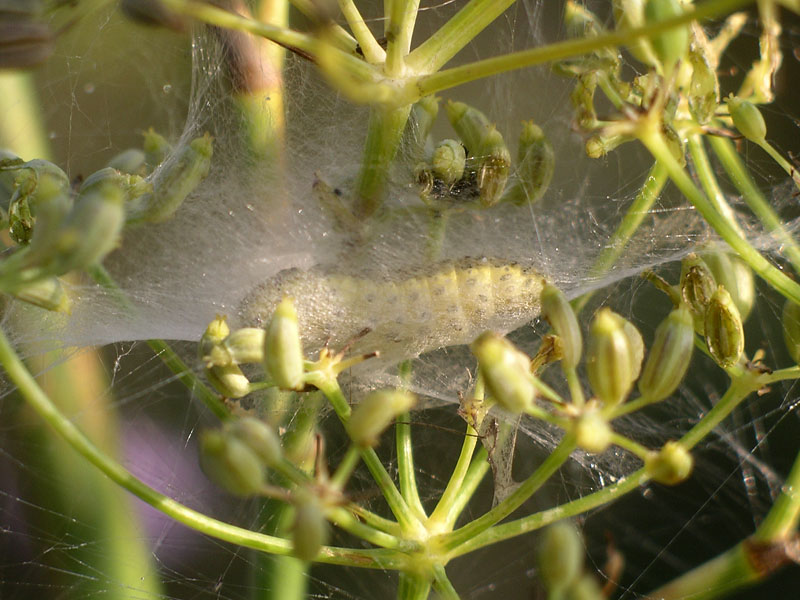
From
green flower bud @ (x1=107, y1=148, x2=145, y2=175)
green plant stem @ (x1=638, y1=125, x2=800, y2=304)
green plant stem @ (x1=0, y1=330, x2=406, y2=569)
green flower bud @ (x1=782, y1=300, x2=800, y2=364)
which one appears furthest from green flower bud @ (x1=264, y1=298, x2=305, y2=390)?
green flower bud @ (x1=782, y1=300, x2=800, y2=364)

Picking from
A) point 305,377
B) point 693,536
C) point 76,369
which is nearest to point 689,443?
point 305,377

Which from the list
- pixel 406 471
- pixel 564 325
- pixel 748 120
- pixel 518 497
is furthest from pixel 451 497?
pixel 748 120

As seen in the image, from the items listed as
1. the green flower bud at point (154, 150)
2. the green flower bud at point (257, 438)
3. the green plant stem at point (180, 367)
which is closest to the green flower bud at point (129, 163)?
the green flower bud at point (154, 150)

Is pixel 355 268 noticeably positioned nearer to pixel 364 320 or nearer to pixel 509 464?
pixel 364 320

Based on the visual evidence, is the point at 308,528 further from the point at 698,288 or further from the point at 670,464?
the point at 698,288

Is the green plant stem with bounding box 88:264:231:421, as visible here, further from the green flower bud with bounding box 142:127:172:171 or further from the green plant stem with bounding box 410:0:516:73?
the green plant stem with bounding box 410:0:516:73
